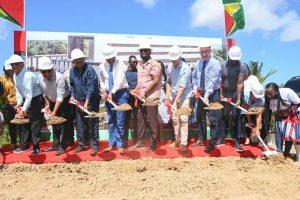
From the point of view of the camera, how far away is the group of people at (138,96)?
6867 mm

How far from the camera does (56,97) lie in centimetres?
707

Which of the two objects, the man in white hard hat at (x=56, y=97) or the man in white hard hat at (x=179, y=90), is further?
the man in white hard hat at (x=179, y=90)

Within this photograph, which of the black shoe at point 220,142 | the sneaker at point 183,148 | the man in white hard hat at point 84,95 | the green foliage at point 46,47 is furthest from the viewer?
the green foliage at point 46,47

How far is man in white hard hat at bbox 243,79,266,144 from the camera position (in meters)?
7.42

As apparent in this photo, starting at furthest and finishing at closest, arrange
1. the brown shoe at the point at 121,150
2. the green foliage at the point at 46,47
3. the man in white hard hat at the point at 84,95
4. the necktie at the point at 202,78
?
the green foliage at the point at 46,47
the necktie at the point at 202,78
the brown shoe at the point at 121,150
the man in white hard hat at the point at 84,95

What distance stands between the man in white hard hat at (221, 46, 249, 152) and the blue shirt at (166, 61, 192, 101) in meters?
0.63

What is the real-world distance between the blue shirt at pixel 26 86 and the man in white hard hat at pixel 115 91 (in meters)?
1.11

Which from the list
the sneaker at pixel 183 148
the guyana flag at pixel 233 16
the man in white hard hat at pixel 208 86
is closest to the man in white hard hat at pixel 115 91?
the sneaker at pixel 183 148

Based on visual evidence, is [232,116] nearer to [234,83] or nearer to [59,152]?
[234,83]

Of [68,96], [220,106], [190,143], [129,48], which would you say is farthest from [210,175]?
[129,48]

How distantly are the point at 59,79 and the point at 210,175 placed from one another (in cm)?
280

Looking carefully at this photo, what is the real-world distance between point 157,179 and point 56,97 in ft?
7.75

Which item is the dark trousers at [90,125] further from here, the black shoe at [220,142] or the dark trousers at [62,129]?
the black shoe at [220,142]

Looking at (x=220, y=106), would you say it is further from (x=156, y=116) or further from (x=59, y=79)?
(x=59, y=79)
